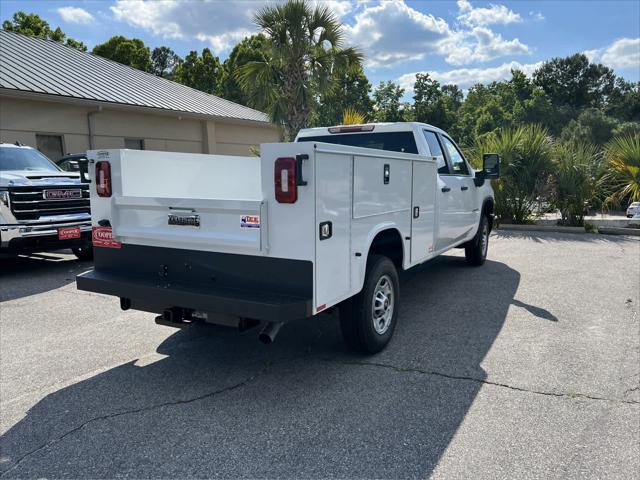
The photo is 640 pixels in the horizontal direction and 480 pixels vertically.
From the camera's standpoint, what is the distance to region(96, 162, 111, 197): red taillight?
4.11 meters

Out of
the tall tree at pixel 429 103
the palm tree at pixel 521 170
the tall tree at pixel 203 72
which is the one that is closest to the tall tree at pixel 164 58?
the tall tree at pixel 203 72

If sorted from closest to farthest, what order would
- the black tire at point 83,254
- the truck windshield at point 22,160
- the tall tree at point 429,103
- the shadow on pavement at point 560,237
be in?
the truck windshield at point 22,160
the black tire at point 83,254
the shadow on pavement at point 560,237
the tall tree at point 429,103

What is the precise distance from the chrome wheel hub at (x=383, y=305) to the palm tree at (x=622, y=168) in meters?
10.4

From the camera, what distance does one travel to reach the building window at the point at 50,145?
13805 millimetres

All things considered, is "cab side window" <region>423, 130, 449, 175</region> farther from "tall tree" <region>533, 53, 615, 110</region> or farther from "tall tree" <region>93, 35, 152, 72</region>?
"tall tree" <region>533, 53, 615, 110</region>

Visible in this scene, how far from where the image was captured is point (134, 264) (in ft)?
13.4

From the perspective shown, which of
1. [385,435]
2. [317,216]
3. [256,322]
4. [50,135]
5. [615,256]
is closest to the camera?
[385,435]

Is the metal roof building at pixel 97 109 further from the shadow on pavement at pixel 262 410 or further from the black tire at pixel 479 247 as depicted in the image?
the black tire at pixel 479 247

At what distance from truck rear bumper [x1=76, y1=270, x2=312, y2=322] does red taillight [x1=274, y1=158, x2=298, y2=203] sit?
68 cm

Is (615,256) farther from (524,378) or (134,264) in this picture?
(134,264)

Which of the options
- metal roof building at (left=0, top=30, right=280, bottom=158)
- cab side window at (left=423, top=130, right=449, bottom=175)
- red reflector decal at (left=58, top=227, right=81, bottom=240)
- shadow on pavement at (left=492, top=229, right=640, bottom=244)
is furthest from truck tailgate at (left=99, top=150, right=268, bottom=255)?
metal roof building at (left=0, top=30, right=280, bottom=158)

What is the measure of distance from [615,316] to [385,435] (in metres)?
3.74

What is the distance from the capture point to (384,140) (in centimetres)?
582

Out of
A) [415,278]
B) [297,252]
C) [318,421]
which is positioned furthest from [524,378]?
[415,278]
